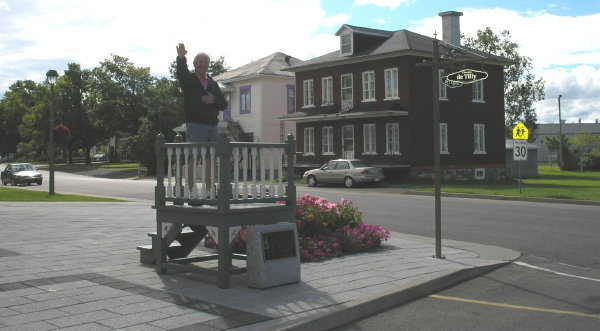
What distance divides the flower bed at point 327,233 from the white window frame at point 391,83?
90.7 ft

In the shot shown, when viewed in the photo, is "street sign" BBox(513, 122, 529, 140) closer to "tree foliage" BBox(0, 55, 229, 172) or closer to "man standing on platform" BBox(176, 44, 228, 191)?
"man standing on platform" BBox(176, 44, 228, 191)

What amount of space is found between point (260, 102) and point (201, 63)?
132 feet

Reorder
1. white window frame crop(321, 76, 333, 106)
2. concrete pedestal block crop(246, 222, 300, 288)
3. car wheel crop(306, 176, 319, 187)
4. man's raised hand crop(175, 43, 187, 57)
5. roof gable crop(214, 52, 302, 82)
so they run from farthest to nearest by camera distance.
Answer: roof gable crop(214, 52, 302, 82) → white window frame crop(321, 76, 333, 106) → car wheel crop(306, 176, 319, 187) → man's raised hand crop(175, 43, 187, 57) → concrete pedestal block crop(246, 222, 300, 288)

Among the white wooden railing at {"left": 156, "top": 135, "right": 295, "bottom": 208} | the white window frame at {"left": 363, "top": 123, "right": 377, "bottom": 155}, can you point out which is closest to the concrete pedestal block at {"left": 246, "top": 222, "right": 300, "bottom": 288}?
the white wooden railing at {"left": 156, "top": 135, "right": 295, "bottom": 208}

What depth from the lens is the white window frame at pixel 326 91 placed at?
40781mm

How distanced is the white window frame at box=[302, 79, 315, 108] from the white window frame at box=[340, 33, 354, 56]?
10.9 feet

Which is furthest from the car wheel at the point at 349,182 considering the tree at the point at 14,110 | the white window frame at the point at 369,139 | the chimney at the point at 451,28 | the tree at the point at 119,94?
the tree at the point at 14,110

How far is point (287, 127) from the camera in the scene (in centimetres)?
4872

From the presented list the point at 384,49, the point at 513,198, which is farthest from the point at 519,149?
the point at 384,49

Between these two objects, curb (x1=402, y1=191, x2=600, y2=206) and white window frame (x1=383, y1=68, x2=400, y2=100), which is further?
white window frame (x1=383, y1=68, x2=400, y2=100)

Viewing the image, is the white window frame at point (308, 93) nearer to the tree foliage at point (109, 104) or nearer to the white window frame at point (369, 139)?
the white window frame at point (369, 139)

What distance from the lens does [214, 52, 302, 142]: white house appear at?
157 ft

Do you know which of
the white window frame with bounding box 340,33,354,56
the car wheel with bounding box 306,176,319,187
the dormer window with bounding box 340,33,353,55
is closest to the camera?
the car wheel with bounding box 306,176,319,187

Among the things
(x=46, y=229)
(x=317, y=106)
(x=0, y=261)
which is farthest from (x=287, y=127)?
(x=0, y=261)
